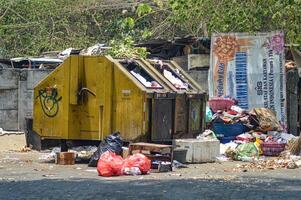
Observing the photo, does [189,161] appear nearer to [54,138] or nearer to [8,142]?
[54,138]

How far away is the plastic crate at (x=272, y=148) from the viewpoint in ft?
52.5

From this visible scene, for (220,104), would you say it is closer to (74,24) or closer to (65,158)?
(65,158)

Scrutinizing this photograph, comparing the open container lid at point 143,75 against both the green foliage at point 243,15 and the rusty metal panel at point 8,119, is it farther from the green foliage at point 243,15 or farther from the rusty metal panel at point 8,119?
the rusty metal panel at point 8,119

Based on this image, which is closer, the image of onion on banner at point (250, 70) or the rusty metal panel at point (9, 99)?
the image of onion on banner at point (250, 70)

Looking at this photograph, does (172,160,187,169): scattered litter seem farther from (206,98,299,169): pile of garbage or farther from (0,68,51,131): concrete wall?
(0,68,51,131): concrete wall

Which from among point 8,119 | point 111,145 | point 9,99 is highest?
point 9,99

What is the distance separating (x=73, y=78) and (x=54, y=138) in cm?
134

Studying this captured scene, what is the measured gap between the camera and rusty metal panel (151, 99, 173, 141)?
14.0 metres

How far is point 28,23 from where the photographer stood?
1038 inches

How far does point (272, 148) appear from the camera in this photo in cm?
1603

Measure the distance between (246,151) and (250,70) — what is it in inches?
144

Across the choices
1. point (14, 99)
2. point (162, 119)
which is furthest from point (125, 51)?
point (162, 119)

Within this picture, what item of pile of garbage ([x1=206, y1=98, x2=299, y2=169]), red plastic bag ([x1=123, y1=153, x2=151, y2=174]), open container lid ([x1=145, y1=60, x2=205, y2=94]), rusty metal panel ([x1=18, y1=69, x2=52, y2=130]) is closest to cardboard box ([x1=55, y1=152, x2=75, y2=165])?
red plastic bag ([x1=123, y1=153, x2=151, y2=174])

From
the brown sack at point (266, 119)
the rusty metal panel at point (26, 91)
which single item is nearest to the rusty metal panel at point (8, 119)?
the rusty metal panel at point (26, 91)
